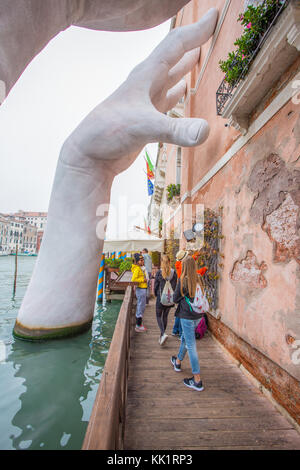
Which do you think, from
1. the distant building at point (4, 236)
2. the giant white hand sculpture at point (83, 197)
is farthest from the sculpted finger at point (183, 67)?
the distant building at point (4, 236)

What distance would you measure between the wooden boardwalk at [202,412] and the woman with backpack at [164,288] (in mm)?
905

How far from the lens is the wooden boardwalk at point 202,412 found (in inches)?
84.2

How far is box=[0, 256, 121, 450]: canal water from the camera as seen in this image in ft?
9.00

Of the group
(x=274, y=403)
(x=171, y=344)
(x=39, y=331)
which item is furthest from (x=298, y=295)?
(x=39, y=331)

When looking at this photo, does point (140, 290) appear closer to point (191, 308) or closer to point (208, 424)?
point (191, 308)

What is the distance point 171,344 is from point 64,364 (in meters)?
2.18

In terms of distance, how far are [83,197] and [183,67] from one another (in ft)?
18.4

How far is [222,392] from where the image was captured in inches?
116

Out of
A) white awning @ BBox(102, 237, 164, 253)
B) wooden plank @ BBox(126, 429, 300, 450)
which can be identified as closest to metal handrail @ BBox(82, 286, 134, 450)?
wooden plank @ BBox(126, 429, 300, 450)

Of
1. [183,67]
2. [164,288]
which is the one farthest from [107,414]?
[183,67]

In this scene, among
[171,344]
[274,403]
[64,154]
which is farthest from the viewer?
[64,154]

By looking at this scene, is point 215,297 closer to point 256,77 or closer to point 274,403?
point 274,403

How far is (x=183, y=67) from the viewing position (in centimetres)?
777
